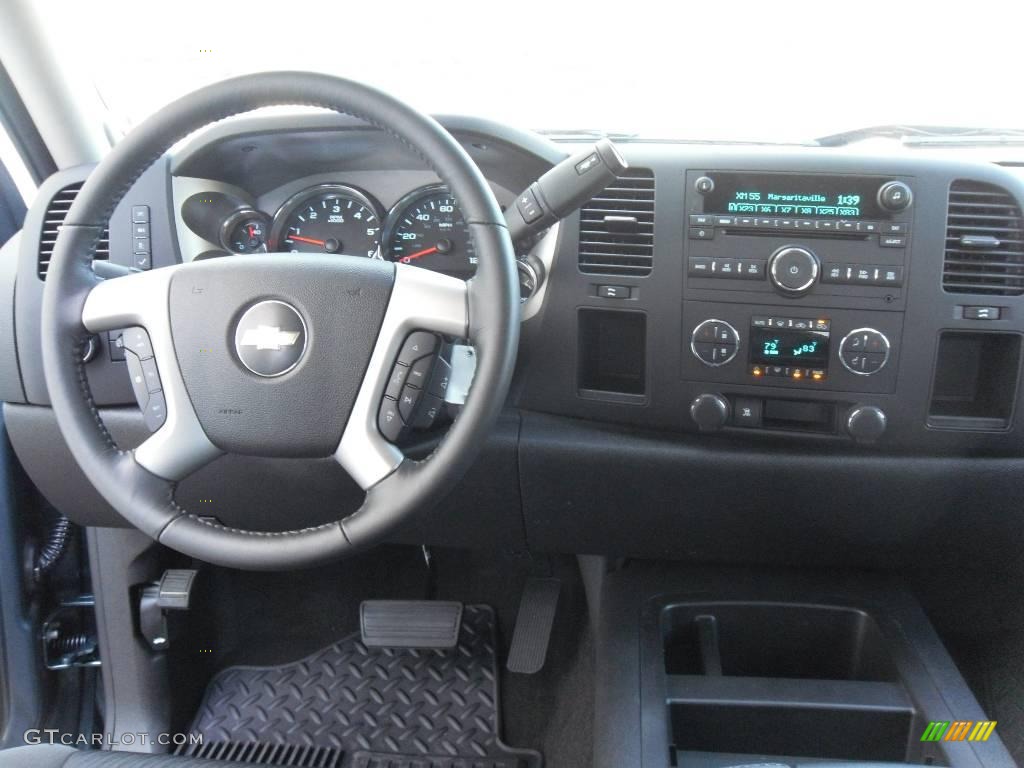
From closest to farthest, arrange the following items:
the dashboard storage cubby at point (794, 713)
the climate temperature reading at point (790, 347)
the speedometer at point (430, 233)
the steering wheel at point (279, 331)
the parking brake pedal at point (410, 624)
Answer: the steering wheel at point (279, 331) → the dashboard storage cubby at point (794, 713) → the climate temperature reading at point (790, 347) → the speedometer at point (430, 233) → the parking brake pedal at point (410, 624)

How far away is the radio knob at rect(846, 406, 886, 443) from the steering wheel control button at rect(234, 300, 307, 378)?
869 mm

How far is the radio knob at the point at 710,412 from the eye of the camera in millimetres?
1456

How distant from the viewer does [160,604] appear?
1.98 metres

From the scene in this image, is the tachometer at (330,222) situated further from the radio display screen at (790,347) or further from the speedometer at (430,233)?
the radio display screen at (790,347)

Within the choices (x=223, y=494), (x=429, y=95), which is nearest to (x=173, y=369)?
(x=223, y=494)

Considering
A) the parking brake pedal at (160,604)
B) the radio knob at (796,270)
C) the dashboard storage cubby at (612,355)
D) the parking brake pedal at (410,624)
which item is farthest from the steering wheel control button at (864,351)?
the parking brake pedal at (160,604)

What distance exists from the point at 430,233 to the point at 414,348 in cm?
48

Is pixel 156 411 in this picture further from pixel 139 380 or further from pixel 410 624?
pixel 410 624

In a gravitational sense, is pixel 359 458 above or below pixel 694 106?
below

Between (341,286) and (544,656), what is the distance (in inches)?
44.3

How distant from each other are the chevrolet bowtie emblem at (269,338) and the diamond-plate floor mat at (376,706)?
1117mm

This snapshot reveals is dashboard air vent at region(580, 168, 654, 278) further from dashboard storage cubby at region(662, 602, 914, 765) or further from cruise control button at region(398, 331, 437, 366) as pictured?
dashboard storage cubby at region(662, 602, 914, 765)

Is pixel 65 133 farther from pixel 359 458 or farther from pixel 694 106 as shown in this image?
pixel 694 106

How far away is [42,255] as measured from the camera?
1.62 meters
